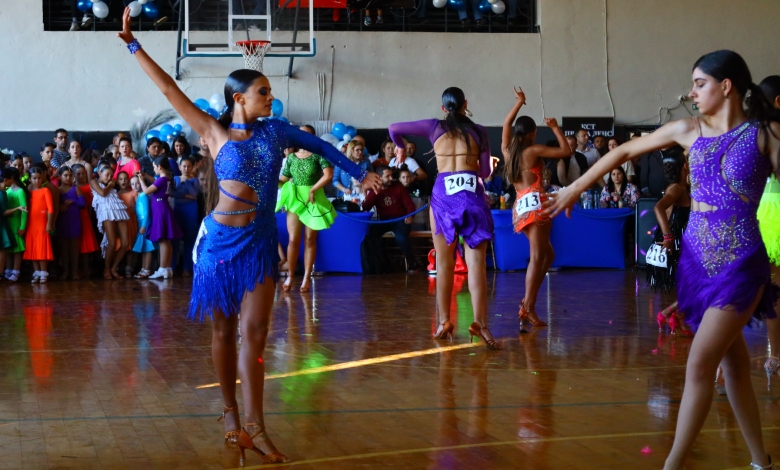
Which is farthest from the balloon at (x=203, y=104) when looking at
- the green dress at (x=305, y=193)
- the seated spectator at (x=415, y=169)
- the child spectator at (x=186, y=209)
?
the green dress at (x=305, y=193)

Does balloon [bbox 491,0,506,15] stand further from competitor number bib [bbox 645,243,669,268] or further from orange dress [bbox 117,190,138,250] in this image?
competitor number bib [bbox 645,243,669,268]

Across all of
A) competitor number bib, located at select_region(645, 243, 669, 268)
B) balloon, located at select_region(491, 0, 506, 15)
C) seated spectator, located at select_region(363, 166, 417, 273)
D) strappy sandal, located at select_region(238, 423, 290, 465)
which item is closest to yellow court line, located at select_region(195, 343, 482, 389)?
strappy sandal, located at select_region(238, 423, 290, 465)

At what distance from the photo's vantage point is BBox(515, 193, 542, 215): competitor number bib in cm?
752

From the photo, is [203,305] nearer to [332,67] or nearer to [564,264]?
[564,264]

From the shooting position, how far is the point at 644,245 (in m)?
12.9

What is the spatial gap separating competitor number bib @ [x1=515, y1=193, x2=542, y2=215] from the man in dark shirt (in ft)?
27.4

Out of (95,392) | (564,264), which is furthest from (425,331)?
(564,264)

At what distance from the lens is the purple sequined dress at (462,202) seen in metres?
6.82

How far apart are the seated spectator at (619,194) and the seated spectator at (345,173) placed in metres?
3.46

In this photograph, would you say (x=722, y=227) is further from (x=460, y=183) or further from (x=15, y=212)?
(x=15, y=212)

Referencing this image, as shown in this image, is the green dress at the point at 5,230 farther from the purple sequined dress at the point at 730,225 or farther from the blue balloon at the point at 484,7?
the purple sequined dress at the point at 730,225

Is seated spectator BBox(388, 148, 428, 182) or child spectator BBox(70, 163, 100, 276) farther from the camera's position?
seated spectator BBox(388, 148, 428, 182)

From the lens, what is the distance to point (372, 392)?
5.21 meters

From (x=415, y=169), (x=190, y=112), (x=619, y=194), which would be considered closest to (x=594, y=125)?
(x=619, y=194)
